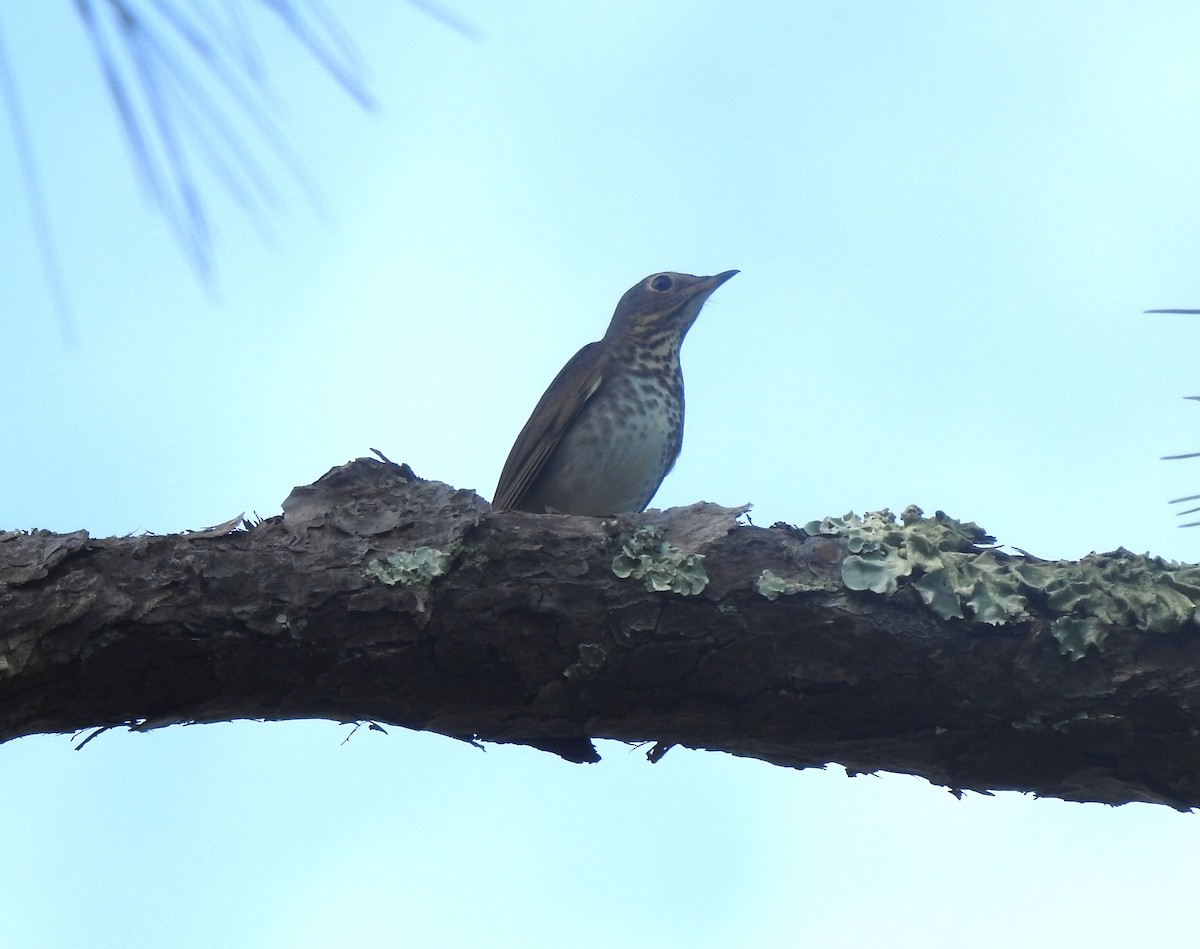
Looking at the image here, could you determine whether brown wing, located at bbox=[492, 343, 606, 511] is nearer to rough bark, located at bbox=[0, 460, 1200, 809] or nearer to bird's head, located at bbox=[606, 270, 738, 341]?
bird's head, located at bbox=[606, 270, 738, 341]

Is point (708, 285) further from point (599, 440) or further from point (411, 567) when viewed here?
point (411, 567)

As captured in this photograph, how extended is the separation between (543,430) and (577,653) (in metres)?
3.01

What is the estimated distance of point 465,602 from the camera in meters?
3.47

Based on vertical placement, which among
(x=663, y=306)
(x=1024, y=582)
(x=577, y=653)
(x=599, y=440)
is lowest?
(x=577, y=653)

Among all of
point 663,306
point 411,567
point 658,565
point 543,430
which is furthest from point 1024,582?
point 663,306

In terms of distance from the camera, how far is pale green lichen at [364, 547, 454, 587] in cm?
346

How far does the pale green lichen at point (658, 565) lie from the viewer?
3.50 metres

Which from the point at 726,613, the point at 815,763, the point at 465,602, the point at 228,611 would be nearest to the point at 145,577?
the point at 228,611

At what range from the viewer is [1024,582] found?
354cm

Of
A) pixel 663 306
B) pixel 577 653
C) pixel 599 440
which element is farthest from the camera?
pixel 663 306

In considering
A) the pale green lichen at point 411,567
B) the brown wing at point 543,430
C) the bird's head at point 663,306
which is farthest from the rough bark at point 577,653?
the bird's head at point 663,306

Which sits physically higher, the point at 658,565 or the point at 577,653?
the point at 658,565

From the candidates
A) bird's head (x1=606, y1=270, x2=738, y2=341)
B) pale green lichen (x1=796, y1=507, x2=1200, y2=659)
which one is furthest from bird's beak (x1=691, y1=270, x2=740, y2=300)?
pale green lichen (x1=796, y1=507, x2=1200, y2=659)

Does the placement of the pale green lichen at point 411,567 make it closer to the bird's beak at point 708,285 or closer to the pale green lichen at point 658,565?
the pale green lichen at point 658,565
